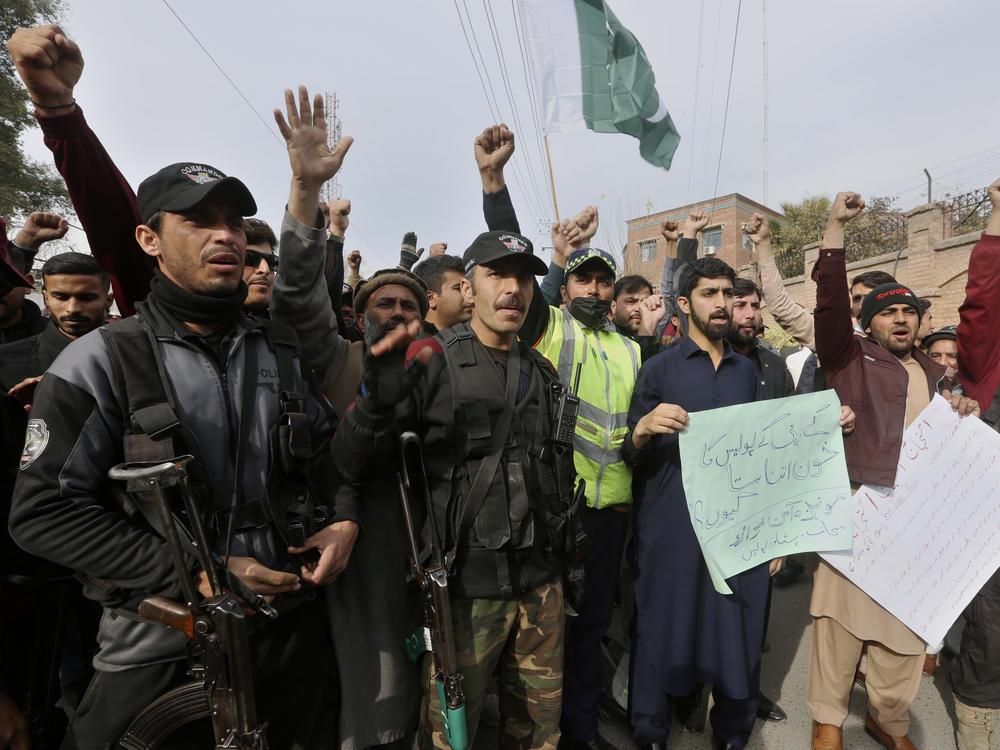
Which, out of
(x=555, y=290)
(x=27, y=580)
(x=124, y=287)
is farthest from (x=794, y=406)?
(x=27, y=580)

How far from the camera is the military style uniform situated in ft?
5.72

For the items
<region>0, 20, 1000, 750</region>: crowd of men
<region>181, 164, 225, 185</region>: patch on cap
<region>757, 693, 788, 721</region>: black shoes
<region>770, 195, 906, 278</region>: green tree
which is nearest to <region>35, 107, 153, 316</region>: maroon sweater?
<region>0, 20, 1000, 750</region>: crowd of men

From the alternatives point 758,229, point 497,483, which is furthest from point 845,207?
point 497,483

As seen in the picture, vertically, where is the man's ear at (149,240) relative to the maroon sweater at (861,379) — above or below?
above

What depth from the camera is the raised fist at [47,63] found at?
1467 mm

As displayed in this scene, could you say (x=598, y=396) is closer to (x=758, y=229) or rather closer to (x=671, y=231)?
(x=758, y=229)

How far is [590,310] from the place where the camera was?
2693mm

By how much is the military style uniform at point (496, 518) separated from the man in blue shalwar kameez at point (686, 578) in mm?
613

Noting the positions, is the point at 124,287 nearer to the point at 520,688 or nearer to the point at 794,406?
the point at 520,688

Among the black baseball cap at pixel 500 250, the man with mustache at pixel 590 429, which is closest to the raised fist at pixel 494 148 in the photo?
the man with mustache at pixel 590 429

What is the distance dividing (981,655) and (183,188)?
12.7 feet

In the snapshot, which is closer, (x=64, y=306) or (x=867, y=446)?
(x=64, y=306)

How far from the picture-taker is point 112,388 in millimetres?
1272

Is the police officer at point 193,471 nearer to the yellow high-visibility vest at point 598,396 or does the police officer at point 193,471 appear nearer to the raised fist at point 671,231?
the yellow high-visibility vest at point 598,396
